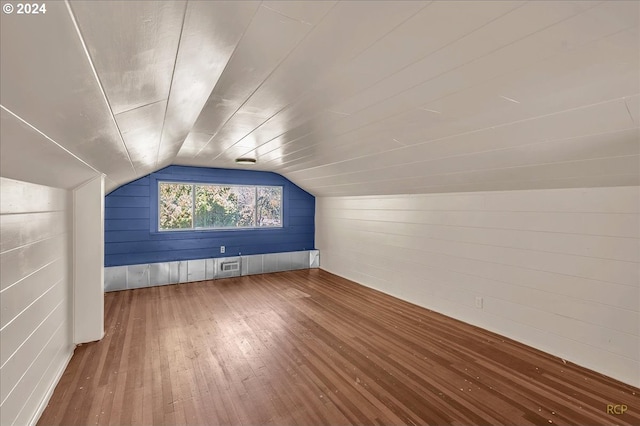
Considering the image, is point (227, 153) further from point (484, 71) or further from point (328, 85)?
point (484, 71)

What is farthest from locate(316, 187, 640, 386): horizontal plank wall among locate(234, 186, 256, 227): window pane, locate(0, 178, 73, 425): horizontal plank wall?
locate(0, 178, 73, 425): horizontal plank wall

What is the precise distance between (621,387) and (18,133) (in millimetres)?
3988

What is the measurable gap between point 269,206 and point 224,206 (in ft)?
3.02

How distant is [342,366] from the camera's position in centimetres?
259

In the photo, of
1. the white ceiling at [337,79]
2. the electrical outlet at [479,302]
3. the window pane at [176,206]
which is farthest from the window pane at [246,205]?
the electrical outlet at [479,302]

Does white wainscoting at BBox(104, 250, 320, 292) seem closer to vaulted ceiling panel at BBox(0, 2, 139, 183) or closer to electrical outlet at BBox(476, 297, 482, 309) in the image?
electrical outlet at BBox(476, 297, 482, 309)

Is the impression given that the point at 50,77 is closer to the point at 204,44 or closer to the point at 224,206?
the point at 204,44

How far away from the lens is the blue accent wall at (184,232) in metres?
4.78

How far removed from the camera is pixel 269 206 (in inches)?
245

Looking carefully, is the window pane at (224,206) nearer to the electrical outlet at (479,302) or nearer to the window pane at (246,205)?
the window pane at (246,205)

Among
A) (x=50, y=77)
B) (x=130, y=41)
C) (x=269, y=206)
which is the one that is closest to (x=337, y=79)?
(x=130, y=41)

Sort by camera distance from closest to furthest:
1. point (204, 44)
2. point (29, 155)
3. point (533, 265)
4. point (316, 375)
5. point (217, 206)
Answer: point (204, 44)
point (29, 155)
point (316, 375)
point (533, 265)
point (217, 206)

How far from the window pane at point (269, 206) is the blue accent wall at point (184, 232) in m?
0.12

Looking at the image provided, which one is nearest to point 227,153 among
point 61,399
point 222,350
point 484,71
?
point 222,350
